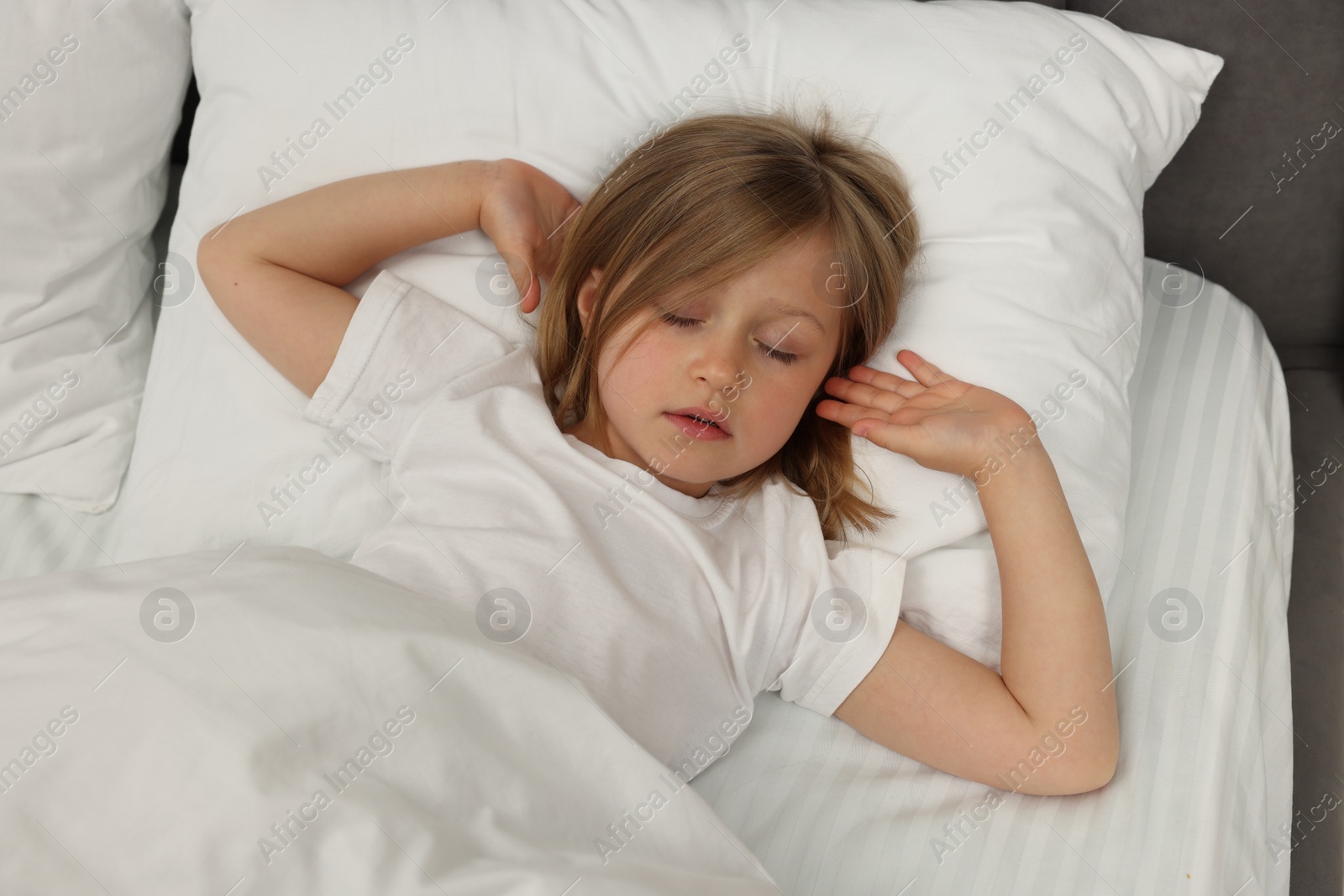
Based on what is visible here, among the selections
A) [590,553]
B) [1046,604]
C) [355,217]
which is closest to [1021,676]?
[1046,604]

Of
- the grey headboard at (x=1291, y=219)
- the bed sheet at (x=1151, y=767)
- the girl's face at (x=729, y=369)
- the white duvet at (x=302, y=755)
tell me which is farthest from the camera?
the grey headboard at (x=1291, y=219)

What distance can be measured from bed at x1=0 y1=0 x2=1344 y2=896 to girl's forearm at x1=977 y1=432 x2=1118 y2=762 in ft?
0.31

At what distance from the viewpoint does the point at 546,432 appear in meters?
1.15

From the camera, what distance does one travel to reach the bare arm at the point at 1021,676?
994mm

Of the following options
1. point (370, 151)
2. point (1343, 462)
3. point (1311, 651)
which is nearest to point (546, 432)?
point (370, 151)

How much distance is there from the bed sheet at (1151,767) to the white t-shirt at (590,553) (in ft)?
0.27

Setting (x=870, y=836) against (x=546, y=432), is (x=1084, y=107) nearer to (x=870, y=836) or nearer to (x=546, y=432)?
(x=546, y=432)

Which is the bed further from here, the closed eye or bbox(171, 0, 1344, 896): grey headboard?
the closed eye

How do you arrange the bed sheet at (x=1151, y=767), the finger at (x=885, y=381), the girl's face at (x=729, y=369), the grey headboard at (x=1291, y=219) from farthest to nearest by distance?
the grey headboard at (x=1291, y=219)
the finger at (x=885, y=381)
the girl's face at (x=729, y=369)
the bed sheet at (x=1151, y=767)

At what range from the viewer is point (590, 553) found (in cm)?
105

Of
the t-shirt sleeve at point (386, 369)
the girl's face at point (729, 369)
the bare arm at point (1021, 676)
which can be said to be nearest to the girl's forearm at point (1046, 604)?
the bare arm at point (1021, 676)

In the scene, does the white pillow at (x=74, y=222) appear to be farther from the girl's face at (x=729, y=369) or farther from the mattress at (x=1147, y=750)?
the girl's face at (x=729, y=369)

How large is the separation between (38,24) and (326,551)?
0.73 m

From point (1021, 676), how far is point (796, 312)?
1.46 ft
